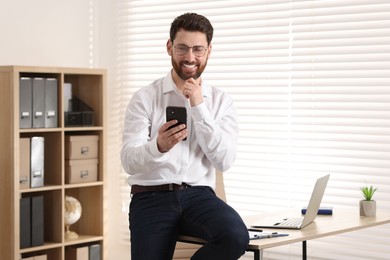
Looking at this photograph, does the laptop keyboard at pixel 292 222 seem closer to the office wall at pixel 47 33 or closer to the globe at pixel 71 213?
→ the globe at pixel 71 213

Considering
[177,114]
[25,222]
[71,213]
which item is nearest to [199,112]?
[177,114]

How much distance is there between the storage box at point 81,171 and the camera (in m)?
4.86

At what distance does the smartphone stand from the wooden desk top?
556 mm

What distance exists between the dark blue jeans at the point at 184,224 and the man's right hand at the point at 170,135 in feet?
0.81

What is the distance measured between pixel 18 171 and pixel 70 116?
53 centimetres

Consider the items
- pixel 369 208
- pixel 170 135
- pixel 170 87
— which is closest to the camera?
pixel 170 135

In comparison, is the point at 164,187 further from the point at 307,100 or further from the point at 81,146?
the point at 81,146

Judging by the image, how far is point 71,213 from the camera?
490cm

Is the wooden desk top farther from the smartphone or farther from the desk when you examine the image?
the smartphone

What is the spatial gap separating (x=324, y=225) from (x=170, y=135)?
82 cm

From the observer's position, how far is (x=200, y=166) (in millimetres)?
3432

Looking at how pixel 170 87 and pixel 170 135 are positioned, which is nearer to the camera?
pixel 170 135

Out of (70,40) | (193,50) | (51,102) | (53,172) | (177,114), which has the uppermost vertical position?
(70,40)

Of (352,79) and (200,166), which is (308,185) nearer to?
(352,79)
